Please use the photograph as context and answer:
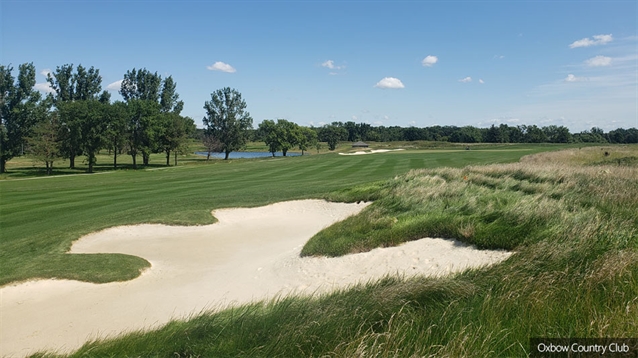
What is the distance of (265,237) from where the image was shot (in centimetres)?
1603

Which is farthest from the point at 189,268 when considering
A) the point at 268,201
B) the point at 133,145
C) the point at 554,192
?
the point at 133,145

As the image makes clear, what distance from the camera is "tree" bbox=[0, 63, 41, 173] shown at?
64000 mm

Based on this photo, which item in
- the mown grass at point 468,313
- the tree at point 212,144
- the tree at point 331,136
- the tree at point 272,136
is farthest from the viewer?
the tree at point 331,136

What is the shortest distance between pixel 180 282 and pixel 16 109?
232ft

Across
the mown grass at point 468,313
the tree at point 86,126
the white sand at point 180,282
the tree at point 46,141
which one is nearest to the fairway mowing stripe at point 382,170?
the white sand at point 180,282

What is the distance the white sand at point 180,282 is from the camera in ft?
27.1

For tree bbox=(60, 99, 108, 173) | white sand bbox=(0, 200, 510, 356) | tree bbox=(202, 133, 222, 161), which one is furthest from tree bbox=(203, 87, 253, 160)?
white sand bbox=(0, 200, 510, 356)

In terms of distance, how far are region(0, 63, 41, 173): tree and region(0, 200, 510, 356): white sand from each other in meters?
63.9

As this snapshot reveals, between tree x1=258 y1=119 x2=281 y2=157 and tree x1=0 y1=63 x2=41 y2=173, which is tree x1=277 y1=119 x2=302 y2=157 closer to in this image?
tree x1=258 y1=119 x2=281 y2=157

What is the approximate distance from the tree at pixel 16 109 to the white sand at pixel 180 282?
210 ft

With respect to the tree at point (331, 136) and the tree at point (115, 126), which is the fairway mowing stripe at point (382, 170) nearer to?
the tree at point (115, 126)

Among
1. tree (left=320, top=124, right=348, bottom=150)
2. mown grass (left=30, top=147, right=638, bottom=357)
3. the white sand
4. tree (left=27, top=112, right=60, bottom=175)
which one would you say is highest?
tree (left=320, top=124, right=348, bottom=150)

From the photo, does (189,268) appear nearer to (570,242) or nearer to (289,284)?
(289,284)

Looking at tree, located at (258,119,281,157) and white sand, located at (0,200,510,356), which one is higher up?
tree, located at (258,119,281,157)
